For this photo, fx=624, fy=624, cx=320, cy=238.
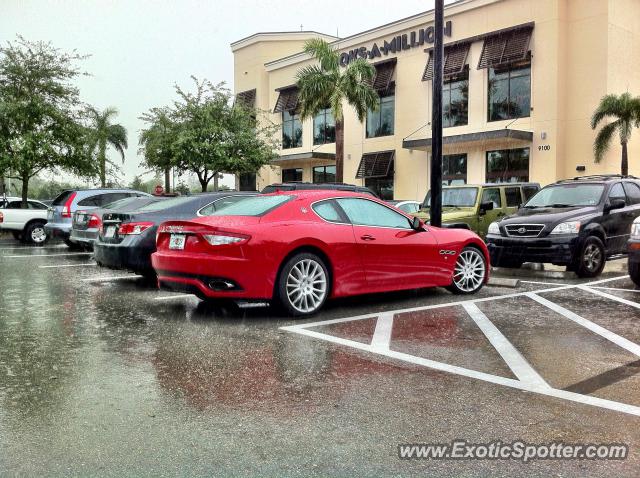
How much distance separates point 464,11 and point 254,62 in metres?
18.1

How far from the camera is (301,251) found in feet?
23.3

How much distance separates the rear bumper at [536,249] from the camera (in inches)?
416

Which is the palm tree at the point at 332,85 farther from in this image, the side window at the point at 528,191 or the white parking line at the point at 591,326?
the white parking line at the point at 591,326

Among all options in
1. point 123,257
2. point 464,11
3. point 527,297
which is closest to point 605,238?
point 527,297

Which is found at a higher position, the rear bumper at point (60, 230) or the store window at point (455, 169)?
the store window at point (455, 169)

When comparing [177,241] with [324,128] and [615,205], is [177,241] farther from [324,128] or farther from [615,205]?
[324,128]

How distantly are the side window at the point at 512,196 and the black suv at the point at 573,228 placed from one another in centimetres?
292

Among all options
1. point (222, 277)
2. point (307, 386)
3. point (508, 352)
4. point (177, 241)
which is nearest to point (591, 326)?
point (508, 352)

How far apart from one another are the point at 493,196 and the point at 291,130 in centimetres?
2672

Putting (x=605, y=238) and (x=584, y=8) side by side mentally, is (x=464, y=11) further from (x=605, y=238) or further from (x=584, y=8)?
(x=605, y=238)

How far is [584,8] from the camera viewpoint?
25.4 metres

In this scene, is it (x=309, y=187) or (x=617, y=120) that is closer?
(x=309, y=187)

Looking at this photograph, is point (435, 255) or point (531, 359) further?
point (435, 255)

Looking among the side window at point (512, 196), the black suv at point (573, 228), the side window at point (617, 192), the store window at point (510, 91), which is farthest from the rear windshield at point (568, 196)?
the store window at point (510, 91)
